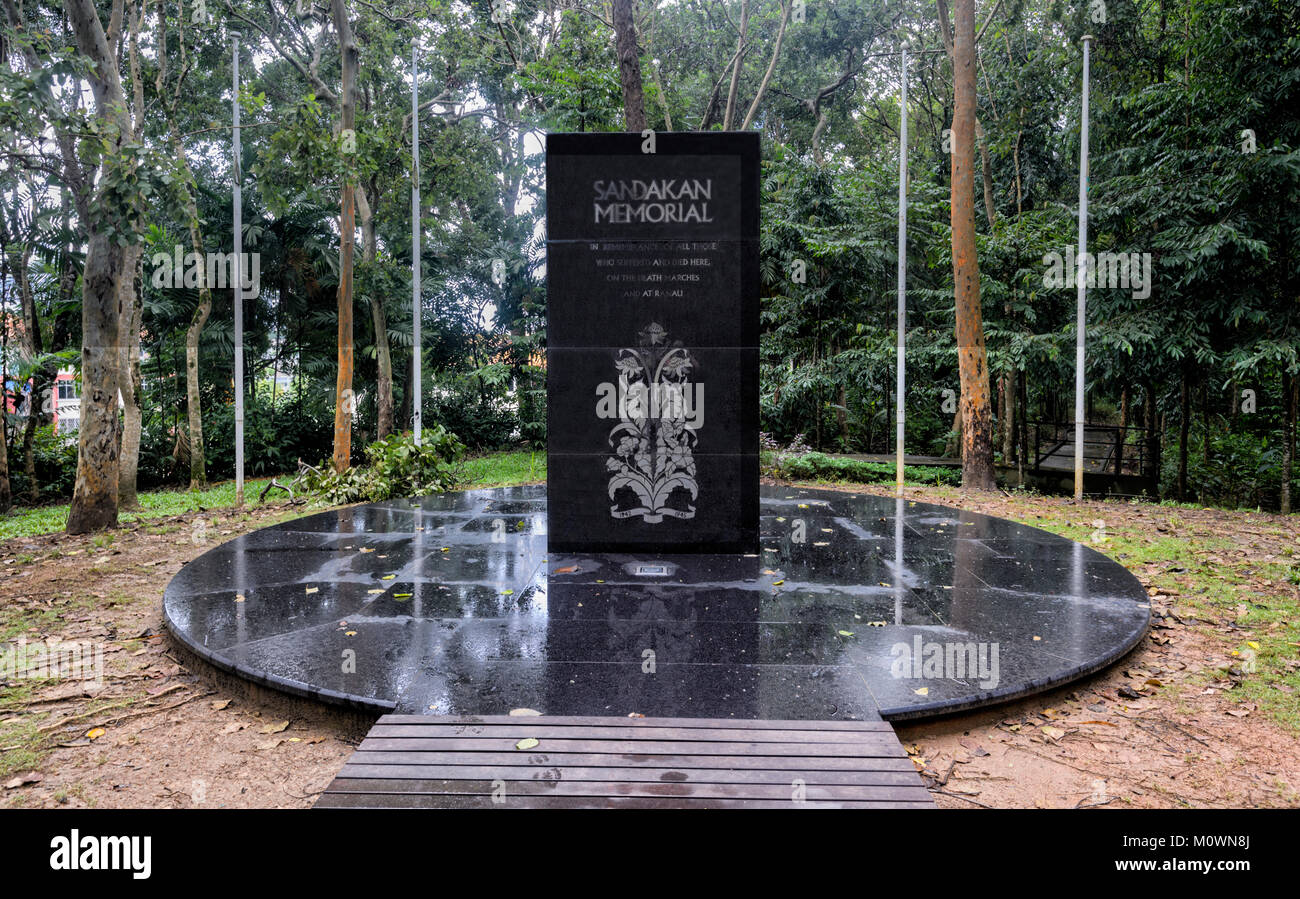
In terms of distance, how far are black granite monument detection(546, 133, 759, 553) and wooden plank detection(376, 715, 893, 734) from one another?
112 inches

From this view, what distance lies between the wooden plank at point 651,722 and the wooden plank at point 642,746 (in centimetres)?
11

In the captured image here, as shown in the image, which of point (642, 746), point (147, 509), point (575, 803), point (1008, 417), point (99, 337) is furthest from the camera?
point (1008, 417)

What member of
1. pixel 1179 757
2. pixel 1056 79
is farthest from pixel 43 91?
pixel 1056 79

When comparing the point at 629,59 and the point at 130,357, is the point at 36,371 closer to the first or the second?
the point at 130,357

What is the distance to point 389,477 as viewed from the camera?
965 cm

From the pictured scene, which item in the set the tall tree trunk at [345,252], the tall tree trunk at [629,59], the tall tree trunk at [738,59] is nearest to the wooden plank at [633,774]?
the tall tree trunk at [345,252]

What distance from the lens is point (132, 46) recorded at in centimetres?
1149

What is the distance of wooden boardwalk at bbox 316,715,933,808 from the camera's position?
237 centimetres

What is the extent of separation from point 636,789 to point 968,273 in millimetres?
9396

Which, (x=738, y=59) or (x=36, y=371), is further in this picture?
(x=738, y=59)

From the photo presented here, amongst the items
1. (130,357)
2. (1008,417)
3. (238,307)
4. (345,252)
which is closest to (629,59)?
(345,252)

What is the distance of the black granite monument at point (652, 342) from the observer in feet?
18.3

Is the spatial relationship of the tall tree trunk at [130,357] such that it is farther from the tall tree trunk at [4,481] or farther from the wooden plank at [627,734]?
the wooden plank at [627,734]
